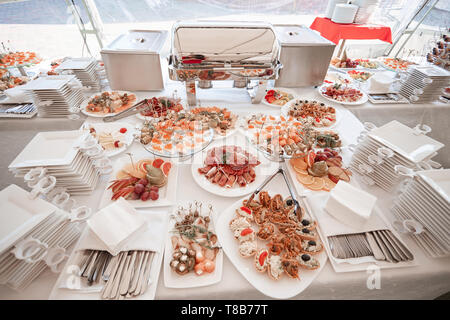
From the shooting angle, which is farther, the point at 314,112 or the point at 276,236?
the point at 314,112

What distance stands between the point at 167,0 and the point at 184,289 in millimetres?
4805

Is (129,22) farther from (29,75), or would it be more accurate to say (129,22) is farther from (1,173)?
(1,173)

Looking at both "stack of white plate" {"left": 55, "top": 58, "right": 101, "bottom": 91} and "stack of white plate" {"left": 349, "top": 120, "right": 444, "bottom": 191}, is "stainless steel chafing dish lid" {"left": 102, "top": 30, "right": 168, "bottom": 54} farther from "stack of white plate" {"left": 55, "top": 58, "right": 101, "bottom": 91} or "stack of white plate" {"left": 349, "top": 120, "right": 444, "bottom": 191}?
"stack of white plate" {"left": 349, "top": 120, "right": 444, "bottom": 191}

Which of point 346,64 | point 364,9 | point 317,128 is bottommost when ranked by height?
point 317,128

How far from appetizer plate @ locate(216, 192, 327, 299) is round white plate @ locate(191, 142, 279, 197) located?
0.77 feet

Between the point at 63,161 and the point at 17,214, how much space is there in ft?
Answer: 0.88

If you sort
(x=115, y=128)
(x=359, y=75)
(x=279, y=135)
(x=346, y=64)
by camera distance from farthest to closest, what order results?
1. (x=346, y=64)
2. (x=359, y=75)
3. (x=115, y=128)
4. (x=279, y=135)

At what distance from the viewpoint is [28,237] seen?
2.55 ft

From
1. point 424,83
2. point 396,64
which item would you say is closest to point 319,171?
point 424,83

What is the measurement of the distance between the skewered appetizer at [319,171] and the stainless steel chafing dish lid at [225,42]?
88cm

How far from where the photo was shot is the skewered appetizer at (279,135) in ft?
4.57

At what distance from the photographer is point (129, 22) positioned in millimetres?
4398

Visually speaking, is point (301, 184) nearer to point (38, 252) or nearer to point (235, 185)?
point (235, 185)
